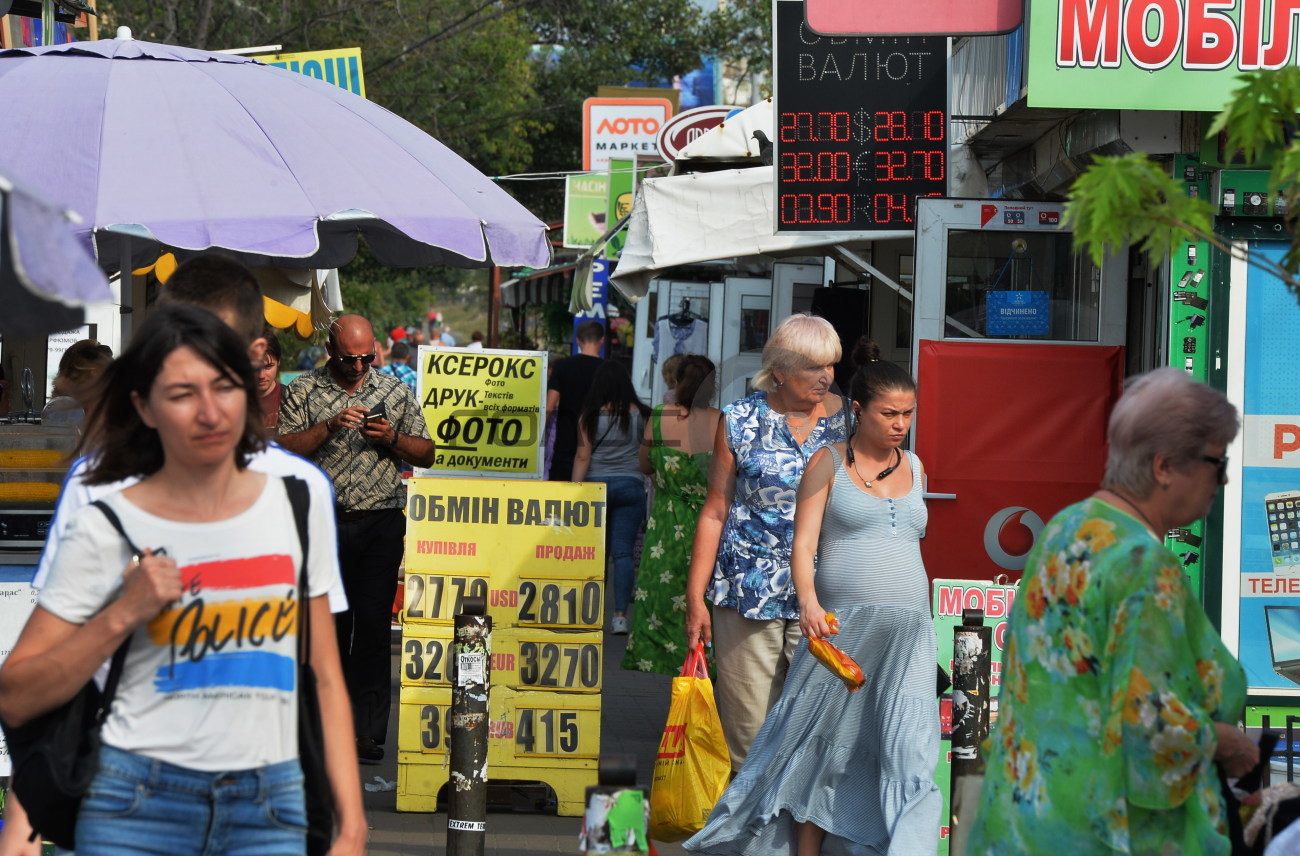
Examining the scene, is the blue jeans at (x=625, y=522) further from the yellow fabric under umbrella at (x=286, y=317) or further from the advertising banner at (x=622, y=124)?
the advertising banner at (x=622, y=124)

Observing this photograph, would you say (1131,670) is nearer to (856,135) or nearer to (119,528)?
(119,528)

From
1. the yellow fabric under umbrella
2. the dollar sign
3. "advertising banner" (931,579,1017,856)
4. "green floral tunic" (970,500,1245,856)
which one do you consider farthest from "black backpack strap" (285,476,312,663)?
the yellow fabric under umbrella

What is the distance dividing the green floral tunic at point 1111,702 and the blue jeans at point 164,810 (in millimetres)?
1593

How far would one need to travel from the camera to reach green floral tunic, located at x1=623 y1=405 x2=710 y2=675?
8586 millimetres

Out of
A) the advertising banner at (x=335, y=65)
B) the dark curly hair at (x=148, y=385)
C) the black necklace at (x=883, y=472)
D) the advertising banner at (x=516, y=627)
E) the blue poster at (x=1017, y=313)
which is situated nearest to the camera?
the dark curly hair at (x=148, y=385)

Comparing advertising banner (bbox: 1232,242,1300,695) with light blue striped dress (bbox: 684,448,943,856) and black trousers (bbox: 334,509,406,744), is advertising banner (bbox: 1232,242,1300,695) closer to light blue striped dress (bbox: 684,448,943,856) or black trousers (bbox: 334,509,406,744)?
light blue striped dress (bbox: 684,448,943,856)

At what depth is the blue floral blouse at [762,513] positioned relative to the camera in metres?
6.37

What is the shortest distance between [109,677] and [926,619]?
354 centimetres

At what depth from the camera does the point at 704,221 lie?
1112cm

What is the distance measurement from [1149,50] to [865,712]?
139 inches

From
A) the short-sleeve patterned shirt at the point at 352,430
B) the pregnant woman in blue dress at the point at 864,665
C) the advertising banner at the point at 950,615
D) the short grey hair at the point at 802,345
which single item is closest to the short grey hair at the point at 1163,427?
the pregnant woman in blue dress at the point at 864,665

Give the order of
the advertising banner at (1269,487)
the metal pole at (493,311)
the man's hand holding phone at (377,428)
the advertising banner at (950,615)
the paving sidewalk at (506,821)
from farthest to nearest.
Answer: the metal pole at (493,311), the advertising banner at (1269,487), the man's hand holding phone at (377,428), the paving sidewalk at (506,821), the advertising banner at (950,615)

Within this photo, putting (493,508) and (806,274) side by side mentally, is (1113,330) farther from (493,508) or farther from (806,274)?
(806,274)

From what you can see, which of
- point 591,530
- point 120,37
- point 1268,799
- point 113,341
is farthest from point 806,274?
point 1268,799
